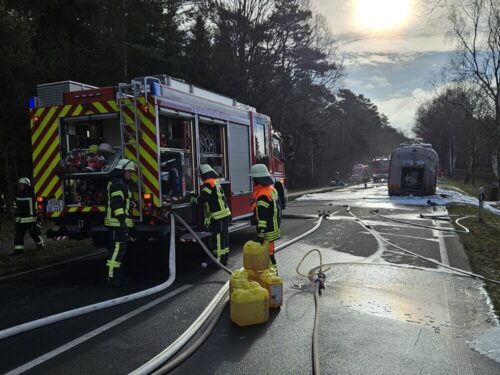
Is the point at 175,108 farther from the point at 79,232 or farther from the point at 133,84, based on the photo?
the point at 79,232

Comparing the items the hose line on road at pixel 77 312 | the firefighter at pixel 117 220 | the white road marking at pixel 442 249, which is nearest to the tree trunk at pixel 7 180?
the firefighter at pixel 117 220

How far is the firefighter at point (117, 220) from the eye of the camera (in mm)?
6203

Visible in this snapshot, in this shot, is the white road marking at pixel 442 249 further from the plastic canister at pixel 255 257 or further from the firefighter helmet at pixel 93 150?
the firefighter helmet at pixel 93 150

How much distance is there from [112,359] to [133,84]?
4.25 metres

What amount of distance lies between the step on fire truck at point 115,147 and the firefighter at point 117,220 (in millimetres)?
613

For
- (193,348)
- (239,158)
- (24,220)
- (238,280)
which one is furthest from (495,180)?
(193,348)

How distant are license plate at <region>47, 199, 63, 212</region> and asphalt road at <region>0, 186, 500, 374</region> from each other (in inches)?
38.9

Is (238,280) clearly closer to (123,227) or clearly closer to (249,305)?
(249,305)

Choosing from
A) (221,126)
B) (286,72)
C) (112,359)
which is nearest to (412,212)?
(221,126)

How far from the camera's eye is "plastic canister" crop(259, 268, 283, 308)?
197 inches

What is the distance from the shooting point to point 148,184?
6.96 meters

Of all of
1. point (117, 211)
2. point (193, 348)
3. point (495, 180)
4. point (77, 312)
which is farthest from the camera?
point (495, 180)

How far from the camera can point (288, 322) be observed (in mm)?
4730

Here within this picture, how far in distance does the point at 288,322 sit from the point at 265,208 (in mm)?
1588
